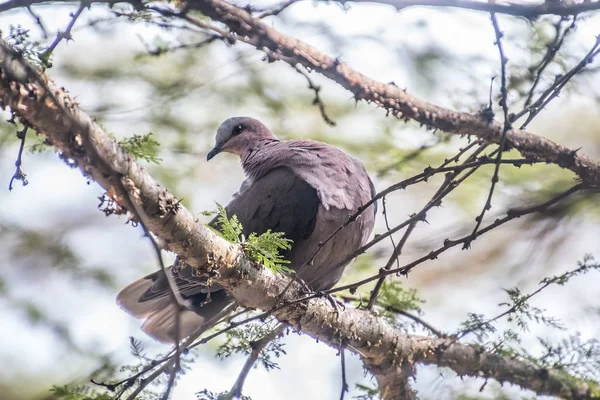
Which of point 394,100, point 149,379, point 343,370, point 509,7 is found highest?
point 394,100

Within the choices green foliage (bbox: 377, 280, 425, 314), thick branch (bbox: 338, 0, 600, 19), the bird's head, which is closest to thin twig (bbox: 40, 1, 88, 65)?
thick branch (bbox: 338, 0, 600, 19)

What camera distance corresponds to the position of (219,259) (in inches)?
97.1

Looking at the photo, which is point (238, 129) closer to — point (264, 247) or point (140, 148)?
point (264, 247)

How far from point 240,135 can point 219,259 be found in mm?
2353

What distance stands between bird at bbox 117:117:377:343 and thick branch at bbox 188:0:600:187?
1.75 ft

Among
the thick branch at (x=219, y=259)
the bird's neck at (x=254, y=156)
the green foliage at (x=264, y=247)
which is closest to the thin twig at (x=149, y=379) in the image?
the thick branch at (x=219, y=259)

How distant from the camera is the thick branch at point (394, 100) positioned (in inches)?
125

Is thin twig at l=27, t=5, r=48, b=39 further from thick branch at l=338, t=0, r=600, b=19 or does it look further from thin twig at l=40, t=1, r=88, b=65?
thick branch at l=338, t=0, r=600, b=19

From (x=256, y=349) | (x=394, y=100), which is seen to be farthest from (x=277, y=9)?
(x=256, y=349)

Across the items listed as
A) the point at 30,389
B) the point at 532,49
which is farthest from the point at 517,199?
the point at 30,389

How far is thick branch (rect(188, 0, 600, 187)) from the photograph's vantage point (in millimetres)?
3164

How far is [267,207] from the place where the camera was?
3.73m

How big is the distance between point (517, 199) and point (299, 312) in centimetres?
242

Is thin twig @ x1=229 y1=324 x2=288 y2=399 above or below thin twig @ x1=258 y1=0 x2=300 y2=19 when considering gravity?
below
